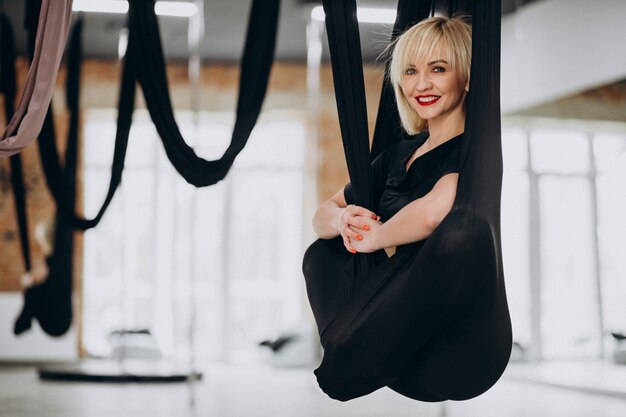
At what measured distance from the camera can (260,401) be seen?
475cm

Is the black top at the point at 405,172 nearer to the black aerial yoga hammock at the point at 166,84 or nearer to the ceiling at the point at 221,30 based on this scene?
the black aerial yoga hammock at the point at 166,84

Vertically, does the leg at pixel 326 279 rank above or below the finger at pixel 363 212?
below

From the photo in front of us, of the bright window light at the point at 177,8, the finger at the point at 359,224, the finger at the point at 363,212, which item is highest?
the bright window light at the point at 177,8

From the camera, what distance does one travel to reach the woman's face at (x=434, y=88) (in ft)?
6.56

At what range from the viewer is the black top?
2.00 meters

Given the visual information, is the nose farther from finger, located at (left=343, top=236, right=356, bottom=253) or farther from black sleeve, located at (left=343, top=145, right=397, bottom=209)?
finger, located at (left=343, top=236, right=356, bottom=253)

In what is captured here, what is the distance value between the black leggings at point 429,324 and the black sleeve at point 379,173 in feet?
0.94

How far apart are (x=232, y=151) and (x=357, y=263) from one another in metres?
1.20

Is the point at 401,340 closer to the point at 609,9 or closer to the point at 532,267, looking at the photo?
the point at 609,9

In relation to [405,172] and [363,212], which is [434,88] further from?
[363,212]

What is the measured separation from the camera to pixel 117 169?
3805mm

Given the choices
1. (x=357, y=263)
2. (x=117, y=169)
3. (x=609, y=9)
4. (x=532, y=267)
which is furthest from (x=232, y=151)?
(x=532, y=267)

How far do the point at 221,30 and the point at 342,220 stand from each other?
640cm

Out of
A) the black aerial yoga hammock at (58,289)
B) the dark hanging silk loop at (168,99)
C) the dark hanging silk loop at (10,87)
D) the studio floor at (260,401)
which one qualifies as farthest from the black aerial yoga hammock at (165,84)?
the black aerial yoga hammock at (58,289)
